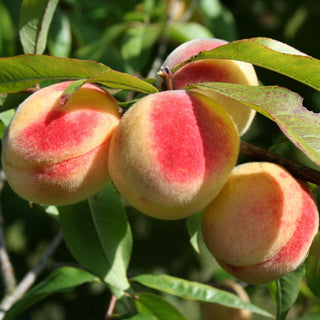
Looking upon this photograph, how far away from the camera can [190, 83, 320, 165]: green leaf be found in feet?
2.45

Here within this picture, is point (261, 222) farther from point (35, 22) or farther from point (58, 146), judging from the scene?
point (35, 22)

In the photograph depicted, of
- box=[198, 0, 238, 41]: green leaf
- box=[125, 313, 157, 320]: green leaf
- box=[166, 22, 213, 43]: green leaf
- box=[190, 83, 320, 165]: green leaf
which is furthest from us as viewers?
box=[198, 0, 238, 41]: green leaf

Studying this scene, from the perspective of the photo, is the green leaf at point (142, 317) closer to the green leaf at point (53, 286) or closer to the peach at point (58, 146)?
the green leaf at point (53, 286)

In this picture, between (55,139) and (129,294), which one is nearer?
(55,139)

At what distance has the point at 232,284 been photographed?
180 cm

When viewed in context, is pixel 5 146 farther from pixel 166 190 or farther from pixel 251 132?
pixel 251 132

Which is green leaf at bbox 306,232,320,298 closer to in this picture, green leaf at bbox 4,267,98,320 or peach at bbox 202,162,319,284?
peach at bbox 202,162,319,284

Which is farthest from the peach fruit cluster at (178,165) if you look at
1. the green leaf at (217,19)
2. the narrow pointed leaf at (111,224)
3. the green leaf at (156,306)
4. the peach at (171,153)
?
the green leaf at (217,19)

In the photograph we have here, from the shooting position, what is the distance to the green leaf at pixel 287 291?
112cm

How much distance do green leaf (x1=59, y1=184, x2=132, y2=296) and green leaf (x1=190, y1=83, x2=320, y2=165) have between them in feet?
1.36

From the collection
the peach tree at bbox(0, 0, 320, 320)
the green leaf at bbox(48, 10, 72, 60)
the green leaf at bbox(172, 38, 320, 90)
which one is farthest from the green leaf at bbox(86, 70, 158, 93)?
the green leaf at bbox(48, 10, 72, 60)

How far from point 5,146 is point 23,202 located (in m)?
1.34

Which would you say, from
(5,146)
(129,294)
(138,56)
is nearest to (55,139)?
(5,146)

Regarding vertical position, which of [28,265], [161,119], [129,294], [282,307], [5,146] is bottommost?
[28,265]
